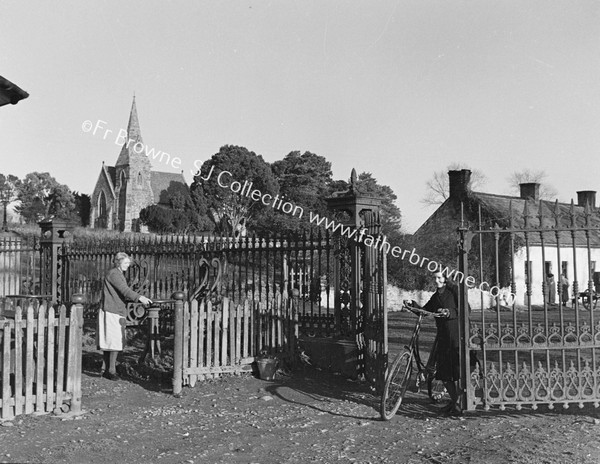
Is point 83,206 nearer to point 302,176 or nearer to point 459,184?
point 302,176

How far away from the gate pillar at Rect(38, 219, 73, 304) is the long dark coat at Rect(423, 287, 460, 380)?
35.6ft

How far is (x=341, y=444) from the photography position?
19.7ft

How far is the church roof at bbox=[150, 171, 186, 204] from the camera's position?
7607 centimetres

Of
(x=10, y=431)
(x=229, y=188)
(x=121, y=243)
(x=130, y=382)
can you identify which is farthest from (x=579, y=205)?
(x=10, y=431)

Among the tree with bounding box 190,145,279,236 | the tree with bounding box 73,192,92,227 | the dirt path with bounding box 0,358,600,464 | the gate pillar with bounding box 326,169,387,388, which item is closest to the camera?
the dirt path with bounding box 0,358,600,464

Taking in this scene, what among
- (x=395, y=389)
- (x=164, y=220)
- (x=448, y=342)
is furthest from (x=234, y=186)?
(x=448, y=342)

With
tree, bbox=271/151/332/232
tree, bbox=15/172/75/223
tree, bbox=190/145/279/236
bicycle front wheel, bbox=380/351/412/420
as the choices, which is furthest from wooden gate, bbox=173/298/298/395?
tree, bbox=15/172/75/223

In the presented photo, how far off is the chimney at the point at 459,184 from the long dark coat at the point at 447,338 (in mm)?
29832

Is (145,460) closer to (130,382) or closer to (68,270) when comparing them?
(130,382)

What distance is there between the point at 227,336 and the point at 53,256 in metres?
7.84

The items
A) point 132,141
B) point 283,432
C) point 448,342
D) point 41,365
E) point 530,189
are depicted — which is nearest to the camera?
point 283,432

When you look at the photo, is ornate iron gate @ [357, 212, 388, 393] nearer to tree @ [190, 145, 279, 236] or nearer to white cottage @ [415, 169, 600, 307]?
white cottage @ [415, 169, 600, 307]

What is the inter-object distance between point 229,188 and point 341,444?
167 feet

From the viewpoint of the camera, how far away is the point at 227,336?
9094mm
